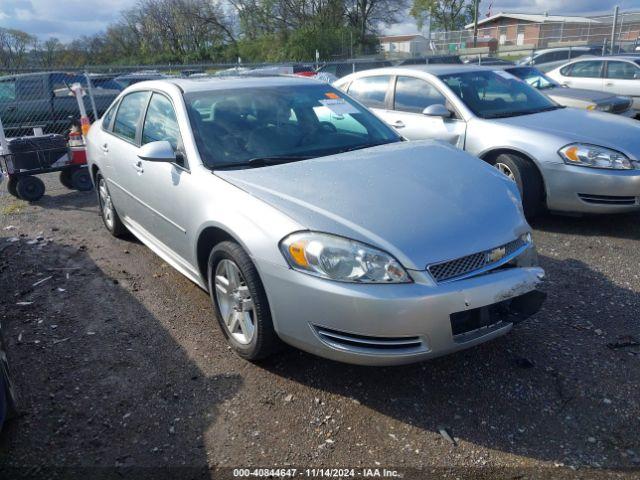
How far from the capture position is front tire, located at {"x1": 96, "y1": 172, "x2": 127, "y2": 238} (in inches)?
212

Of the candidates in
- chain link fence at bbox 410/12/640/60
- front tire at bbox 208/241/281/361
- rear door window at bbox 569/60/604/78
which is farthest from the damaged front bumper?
chain link fence at bbox 410/12/640/60

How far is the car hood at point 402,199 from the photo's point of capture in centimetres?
267

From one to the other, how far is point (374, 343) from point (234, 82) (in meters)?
2.61

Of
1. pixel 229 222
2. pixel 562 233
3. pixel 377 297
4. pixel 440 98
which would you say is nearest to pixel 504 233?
pixel 377 297

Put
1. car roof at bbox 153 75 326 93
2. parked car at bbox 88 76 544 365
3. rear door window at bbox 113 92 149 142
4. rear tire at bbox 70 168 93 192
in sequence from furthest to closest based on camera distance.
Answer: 1. rear tire at bbox 70 168 93 192
2. rear door window at bbox 113 92 149 142
3. car roof at bbox 153 75 326 93
4. parked car at bbox 88 76 544 365

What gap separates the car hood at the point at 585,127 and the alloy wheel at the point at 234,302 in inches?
141

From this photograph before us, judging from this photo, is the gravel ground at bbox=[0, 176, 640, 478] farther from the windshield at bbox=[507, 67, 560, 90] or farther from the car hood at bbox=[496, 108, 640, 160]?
the windshield at bbox=[507, 67, 560, 90]

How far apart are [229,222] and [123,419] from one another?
1.18 meters

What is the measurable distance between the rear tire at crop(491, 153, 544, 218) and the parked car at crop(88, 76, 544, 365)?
1.75 m

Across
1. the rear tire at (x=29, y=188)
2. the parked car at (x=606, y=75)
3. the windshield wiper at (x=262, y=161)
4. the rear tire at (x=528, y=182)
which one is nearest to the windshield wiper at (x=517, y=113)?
the rear tire at (x=528, y=182)

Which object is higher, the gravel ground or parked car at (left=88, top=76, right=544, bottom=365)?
parked car at (left=88, top=76, right=544, bottom=365)

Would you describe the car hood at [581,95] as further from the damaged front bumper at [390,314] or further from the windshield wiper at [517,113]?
the damaged front bumper at [390,314]

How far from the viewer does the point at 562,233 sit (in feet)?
17.1

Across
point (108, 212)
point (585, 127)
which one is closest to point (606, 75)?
point (585, 127)
